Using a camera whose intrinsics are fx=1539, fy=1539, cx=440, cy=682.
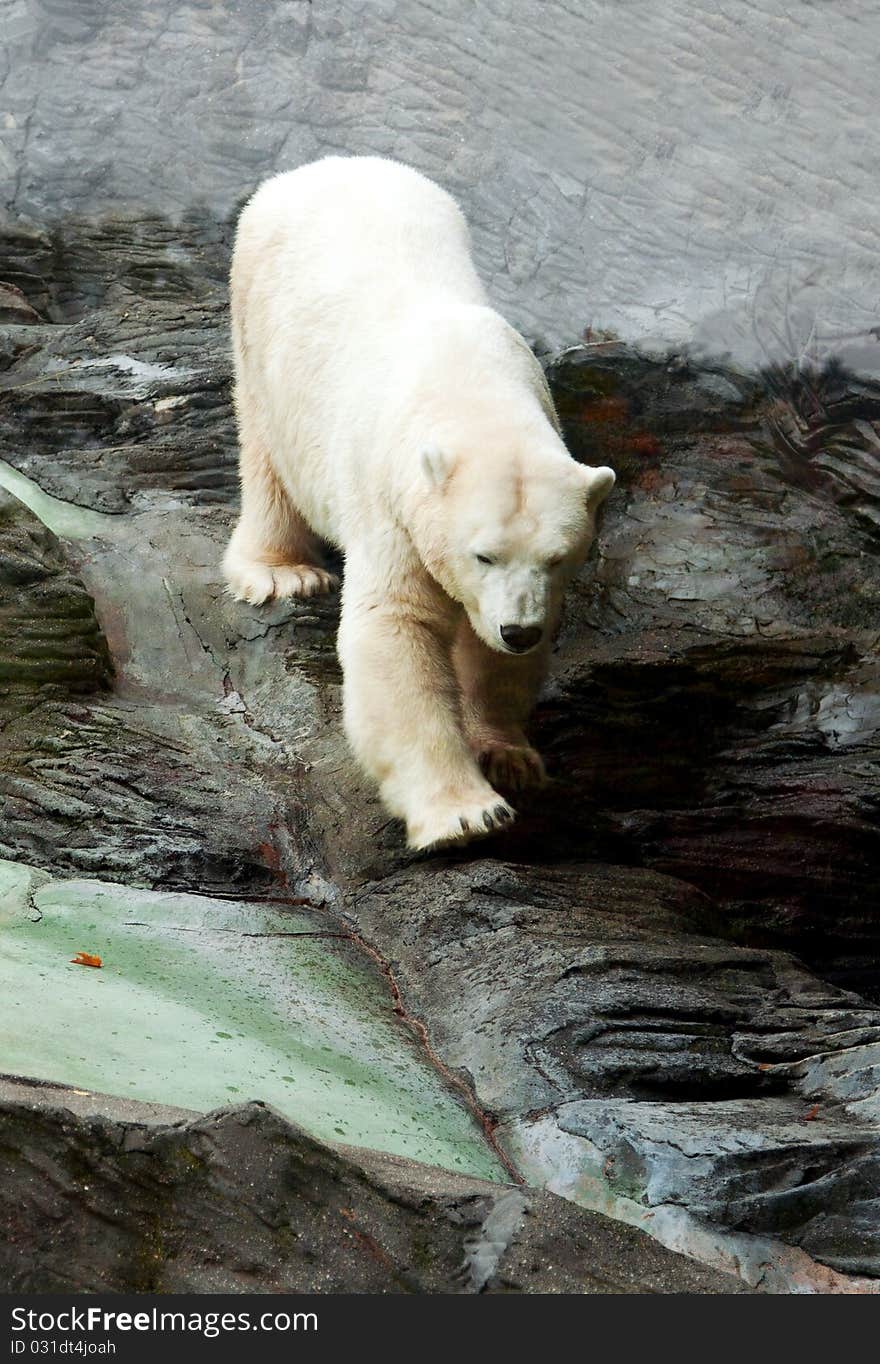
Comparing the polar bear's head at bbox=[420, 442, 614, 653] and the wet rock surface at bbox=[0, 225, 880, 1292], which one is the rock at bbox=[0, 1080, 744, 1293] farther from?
the polar bear's head at bbox=[420, 442, 614, 653]

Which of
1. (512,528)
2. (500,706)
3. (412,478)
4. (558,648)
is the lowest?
(558,648)

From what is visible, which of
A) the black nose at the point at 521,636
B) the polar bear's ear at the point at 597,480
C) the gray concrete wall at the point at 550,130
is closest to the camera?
the black nose at the point at 521,636

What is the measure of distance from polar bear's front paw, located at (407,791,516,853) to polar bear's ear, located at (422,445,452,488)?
1.00m

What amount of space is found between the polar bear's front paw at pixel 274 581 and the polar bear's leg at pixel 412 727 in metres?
1.27

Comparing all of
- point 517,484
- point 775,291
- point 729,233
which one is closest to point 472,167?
point 729,233

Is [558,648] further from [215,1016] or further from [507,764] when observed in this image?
[215,1016]

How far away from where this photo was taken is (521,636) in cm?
449

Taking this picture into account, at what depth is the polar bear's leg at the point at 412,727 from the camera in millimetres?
4801

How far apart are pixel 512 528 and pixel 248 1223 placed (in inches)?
93.1

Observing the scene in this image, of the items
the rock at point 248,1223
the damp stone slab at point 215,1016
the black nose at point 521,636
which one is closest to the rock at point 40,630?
the damp stone slab at point 215,1016

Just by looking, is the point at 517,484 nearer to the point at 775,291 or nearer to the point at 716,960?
the point at 716,960

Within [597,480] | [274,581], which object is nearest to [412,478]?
[597,480]

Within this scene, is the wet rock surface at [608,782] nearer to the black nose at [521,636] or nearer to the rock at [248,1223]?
the rock at [248,1223]

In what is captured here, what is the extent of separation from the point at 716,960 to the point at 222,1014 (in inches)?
59.4
